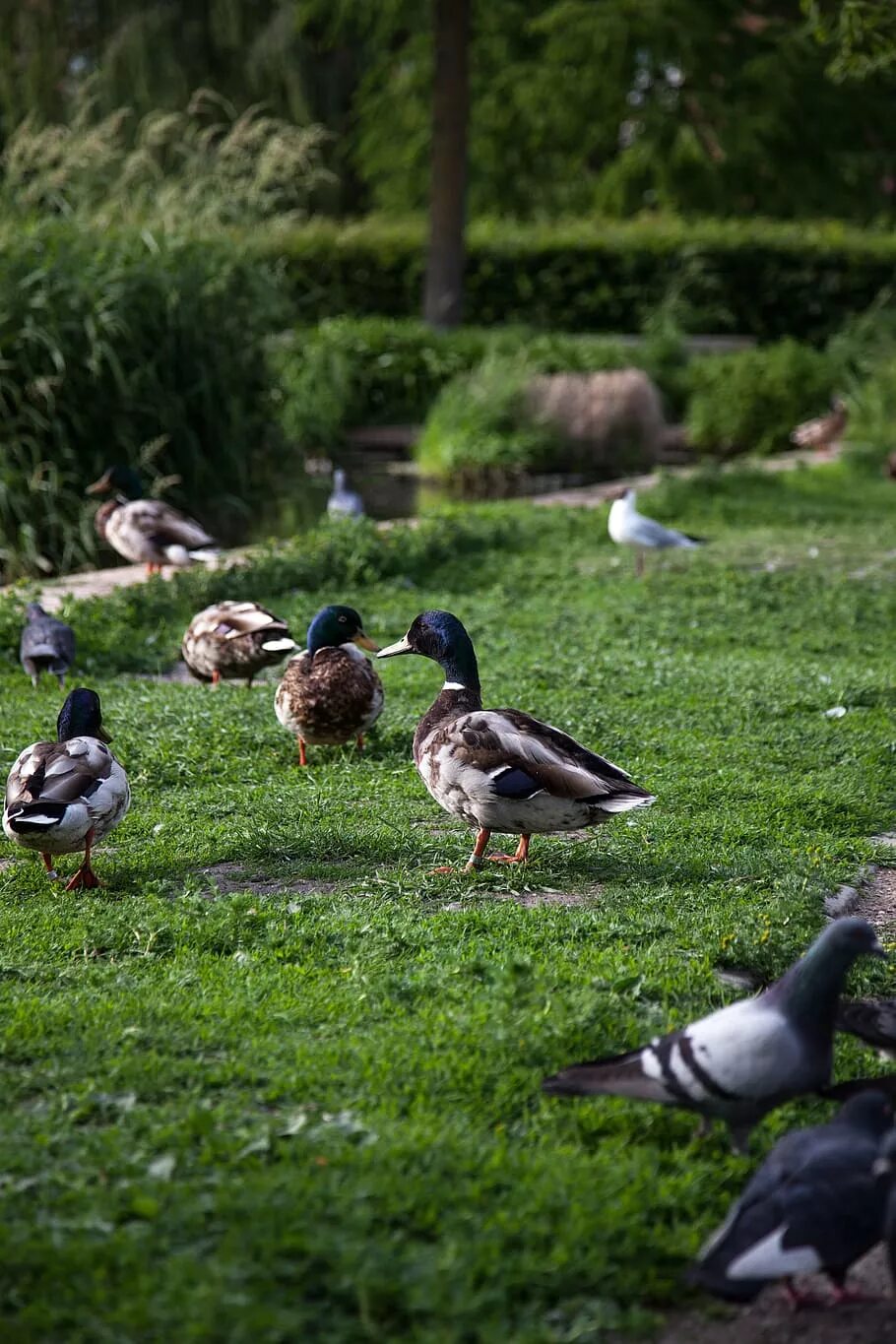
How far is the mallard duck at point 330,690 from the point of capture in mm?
6598

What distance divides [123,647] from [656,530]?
148 inches

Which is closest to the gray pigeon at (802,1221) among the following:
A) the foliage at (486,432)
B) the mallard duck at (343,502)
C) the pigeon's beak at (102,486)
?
the pigeon's beak at (102,486)

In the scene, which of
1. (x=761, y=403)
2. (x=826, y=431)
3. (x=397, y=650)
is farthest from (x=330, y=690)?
(x=761, y=403)

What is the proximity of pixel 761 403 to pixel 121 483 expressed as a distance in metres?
10.9

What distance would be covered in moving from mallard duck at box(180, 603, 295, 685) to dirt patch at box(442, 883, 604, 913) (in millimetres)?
2716

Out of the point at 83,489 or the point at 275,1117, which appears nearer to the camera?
the point at 275,1117

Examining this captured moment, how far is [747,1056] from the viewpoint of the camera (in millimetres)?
3615

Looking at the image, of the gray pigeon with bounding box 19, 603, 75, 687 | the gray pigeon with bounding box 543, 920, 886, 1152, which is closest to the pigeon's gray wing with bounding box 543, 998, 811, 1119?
the gray pigeon with bounding box 543, 920, 886, 1152

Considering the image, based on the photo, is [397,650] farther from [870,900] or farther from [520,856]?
[870,900]

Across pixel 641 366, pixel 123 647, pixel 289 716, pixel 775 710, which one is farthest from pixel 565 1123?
pixel 641 366

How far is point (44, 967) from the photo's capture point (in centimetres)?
460

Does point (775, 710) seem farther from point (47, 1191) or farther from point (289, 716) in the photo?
point (47, 1191)

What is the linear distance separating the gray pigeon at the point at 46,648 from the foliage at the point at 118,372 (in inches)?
115

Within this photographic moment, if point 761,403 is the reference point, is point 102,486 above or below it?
above
